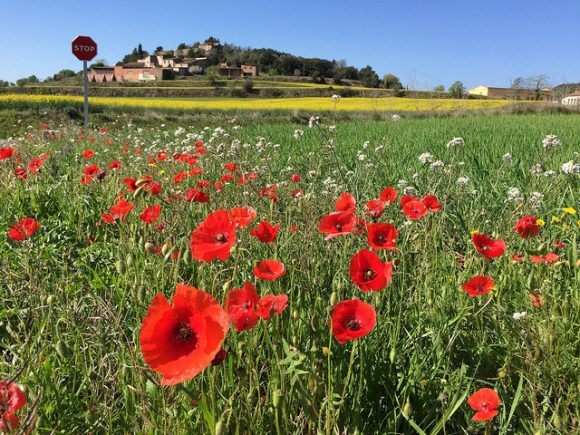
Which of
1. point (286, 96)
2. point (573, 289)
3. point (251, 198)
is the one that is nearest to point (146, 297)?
point (251, 198)

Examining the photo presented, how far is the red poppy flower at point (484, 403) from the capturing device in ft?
3.44

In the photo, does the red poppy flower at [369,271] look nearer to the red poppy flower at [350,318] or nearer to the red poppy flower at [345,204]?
the red poppy flower at [350,318]

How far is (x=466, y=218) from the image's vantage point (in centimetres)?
262

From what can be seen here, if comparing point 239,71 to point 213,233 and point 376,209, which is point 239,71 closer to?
point 376,209

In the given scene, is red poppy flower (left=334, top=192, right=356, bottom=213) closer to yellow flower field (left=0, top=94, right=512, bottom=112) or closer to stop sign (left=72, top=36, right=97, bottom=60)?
stop sign (left=72, top=36, right=97, bottom=60)

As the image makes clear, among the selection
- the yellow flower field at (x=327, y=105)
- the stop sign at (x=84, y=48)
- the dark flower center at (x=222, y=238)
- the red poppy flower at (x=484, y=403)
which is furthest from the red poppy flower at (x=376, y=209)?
the yellow flower field at (x=327, y=105)

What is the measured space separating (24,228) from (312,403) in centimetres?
142

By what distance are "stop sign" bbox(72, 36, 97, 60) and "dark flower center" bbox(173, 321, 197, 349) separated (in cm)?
1434

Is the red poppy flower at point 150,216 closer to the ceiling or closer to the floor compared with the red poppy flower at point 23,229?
closer to the ceiling

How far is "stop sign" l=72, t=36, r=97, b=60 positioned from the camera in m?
13.2

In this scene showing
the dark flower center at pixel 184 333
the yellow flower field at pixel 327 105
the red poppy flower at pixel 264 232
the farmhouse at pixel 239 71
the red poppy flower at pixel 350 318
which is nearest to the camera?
the dark flower center at pixel 184 333

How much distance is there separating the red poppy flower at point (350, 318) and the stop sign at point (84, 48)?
563 inches

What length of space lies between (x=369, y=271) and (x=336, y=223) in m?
0.31

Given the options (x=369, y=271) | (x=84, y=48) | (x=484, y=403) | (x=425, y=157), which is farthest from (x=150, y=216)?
(x=84, y=48)
